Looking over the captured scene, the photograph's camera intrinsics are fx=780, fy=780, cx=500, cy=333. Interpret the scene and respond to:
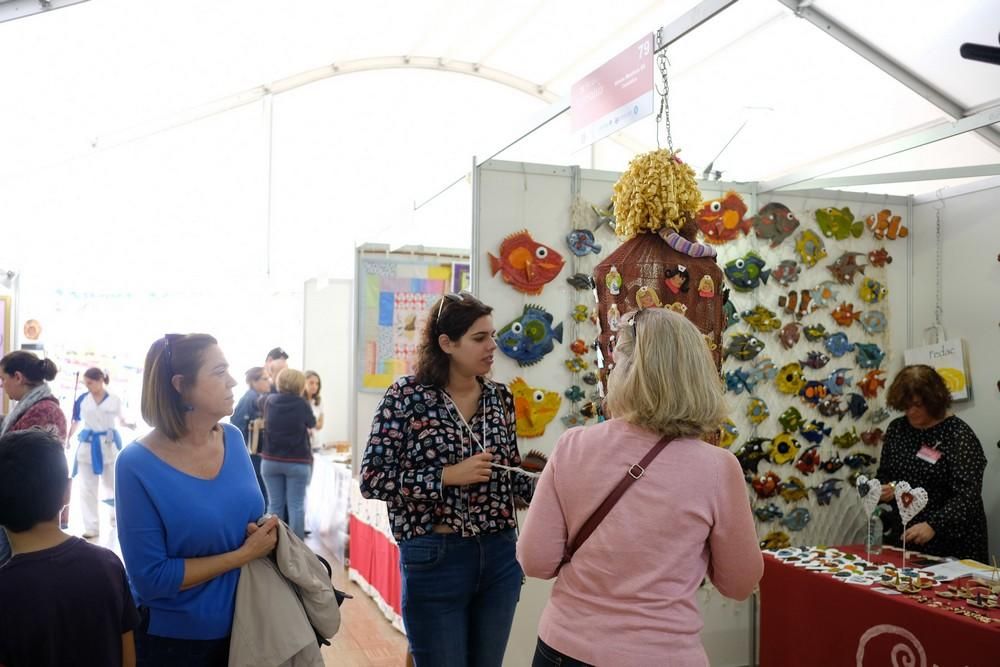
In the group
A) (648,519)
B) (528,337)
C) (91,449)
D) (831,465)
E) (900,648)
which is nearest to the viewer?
(648,519)

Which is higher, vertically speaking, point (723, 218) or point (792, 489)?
point (723, 218)

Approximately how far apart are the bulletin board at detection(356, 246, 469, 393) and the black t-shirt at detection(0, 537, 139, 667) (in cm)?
327

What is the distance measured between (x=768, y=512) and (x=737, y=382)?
58cm

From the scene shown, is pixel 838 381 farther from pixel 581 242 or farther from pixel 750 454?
pixel 581 242

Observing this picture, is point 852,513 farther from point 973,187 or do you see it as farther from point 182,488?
point 182,488

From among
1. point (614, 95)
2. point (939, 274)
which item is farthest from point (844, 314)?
point (614, 95)

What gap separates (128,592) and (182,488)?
8.5 inches

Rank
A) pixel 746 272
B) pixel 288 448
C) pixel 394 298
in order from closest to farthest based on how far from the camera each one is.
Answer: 1. pixel 746 272
2. pixel 394 298
3. pixel 288 448

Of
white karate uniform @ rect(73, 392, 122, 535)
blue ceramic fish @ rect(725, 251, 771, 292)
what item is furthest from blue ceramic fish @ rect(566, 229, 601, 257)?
white karate uniform @ rect(73, 392, 122, 535)

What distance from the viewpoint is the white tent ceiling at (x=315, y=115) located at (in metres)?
6.39

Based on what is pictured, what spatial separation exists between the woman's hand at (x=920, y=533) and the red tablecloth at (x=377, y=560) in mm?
2328

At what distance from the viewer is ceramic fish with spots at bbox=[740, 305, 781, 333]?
133 inches

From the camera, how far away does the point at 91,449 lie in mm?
6391

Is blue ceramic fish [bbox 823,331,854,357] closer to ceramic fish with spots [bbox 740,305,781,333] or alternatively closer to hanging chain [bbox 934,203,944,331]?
ceramic fish with spots [bbox 740,305,781,333]
